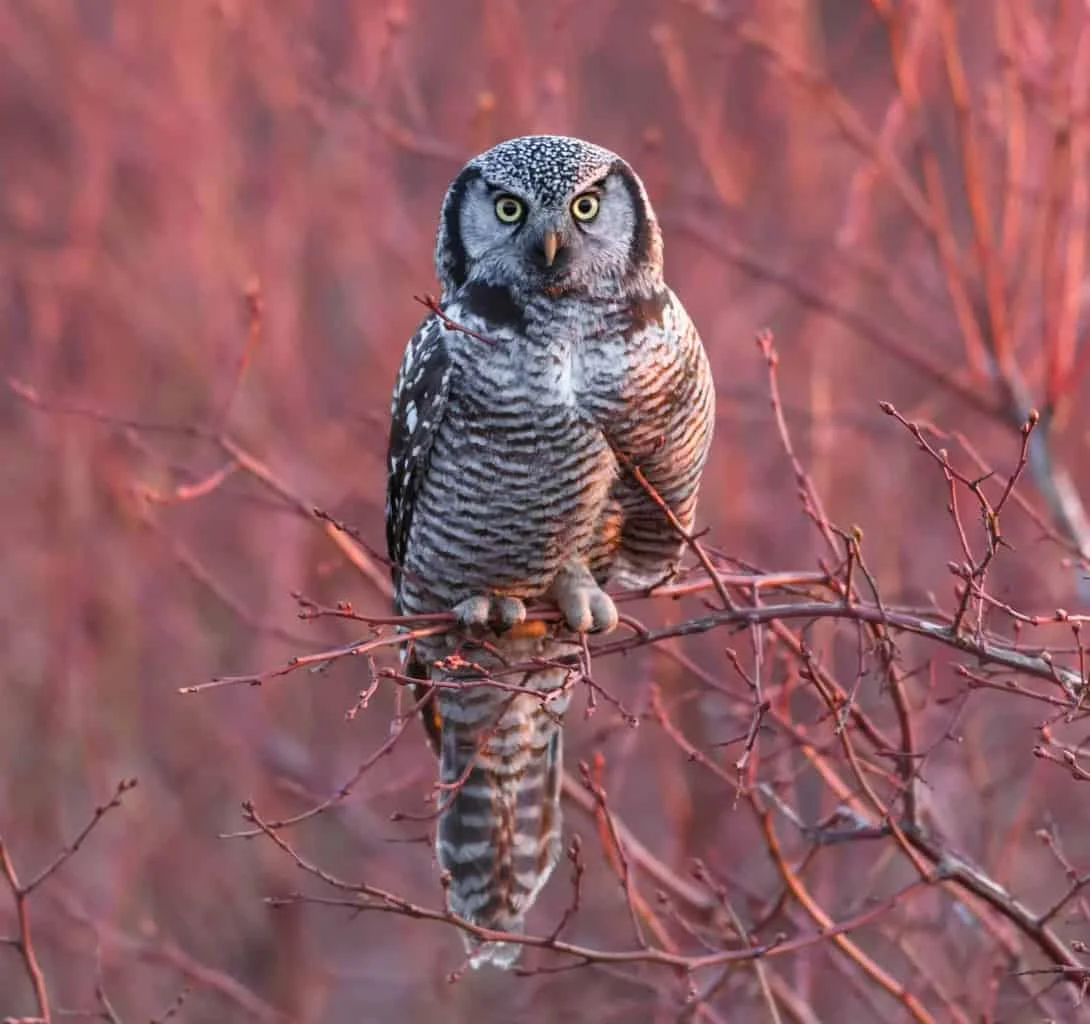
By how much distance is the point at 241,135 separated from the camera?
8.27 m

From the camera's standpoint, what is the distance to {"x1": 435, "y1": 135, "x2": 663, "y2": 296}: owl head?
4.01 meters

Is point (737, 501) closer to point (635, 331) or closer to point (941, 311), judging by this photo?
point (941, 311)

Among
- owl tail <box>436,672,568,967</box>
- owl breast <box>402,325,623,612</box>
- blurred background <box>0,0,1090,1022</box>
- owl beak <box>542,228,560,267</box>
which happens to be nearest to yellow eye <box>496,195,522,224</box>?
owl beak <box>542,228,560,267</box>

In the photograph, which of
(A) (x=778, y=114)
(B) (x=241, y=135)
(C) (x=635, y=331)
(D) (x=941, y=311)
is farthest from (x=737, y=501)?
(B) (x=241, y=135)

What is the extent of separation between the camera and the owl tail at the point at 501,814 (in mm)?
4828

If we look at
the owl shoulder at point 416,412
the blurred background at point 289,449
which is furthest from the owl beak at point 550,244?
the blurred background at point 289,449

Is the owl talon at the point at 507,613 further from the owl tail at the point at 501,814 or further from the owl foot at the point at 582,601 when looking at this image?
the owl tail at the point at 501,814

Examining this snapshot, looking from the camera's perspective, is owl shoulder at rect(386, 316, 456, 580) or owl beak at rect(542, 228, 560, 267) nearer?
owl beak at rect(542, 228, 560, 267)

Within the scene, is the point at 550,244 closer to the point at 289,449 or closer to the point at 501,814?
the point at 501,814

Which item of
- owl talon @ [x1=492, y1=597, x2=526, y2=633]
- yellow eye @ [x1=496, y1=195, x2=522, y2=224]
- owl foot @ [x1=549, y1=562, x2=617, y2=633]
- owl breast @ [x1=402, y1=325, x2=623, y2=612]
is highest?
yellow eye @ [x1=496, y1=195, x2=522, y2=224]

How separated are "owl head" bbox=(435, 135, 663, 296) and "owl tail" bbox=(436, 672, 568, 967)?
52.1 inches

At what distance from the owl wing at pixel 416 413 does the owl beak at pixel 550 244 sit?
38cm

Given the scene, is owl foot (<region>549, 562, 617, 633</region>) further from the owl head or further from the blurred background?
the blurred background

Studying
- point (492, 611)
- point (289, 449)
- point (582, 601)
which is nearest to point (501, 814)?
point (492, 611)
